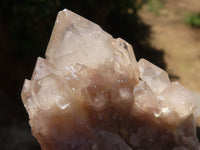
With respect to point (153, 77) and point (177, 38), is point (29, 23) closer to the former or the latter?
point (153, 77)

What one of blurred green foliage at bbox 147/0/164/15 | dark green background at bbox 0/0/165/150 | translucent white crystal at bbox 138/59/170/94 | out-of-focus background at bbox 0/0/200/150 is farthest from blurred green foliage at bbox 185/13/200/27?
translucent white crystal at bbox 138/59/170/94

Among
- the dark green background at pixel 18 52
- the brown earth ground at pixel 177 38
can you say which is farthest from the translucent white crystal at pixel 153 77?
the brown earth ground at pixel 177 38

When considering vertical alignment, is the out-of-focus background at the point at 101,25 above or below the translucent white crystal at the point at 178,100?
below

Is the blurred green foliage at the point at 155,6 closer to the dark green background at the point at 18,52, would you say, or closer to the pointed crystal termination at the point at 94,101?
the dark green background at the point at 18,52

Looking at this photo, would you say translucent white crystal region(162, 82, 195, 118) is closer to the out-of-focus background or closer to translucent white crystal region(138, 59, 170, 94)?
translucent white crystal region(138, 59, 170, 94)

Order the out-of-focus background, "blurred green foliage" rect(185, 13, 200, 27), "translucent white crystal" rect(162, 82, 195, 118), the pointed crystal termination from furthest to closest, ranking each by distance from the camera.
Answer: "blurred green foliage" rect(185, 13, 200, 27) < the out-of-focus background < "translucent white crystal" rect(162, 82, 195, 118) < the pointed crystal termination

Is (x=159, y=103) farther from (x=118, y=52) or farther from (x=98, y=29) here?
(x=98, y=29)

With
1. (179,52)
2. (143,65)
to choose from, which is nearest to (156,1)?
(179,52)
